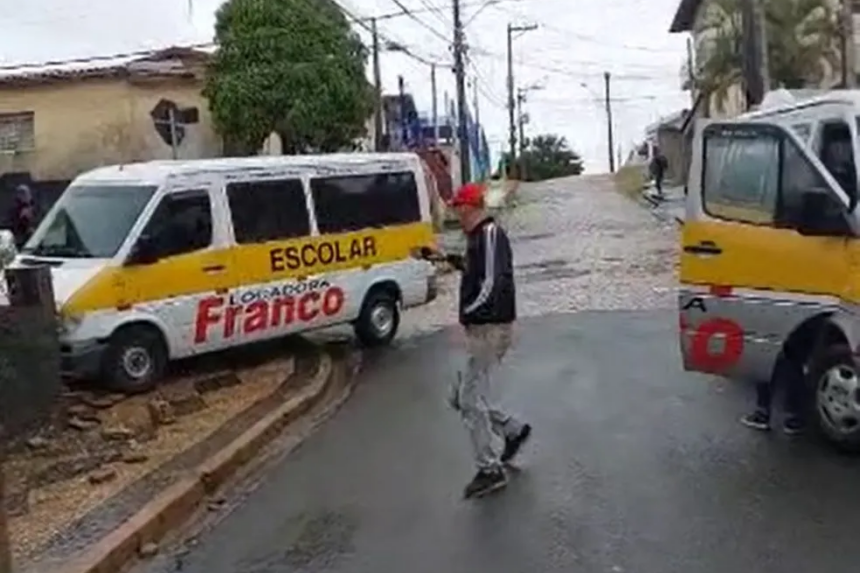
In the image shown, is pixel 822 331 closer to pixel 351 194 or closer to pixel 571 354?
pixel 571 354

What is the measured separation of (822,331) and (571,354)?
5.10m

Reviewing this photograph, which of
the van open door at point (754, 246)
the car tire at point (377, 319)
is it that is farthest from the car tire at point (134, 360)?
the van open door at point (754, 246)

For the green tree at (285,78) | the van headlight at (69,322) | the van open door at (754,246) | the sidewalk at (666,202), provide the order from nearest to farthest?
the van open door at (754,246) → the van headlight at (69,322) → the green tree at (285,78) → the sidewalk at (666,202)

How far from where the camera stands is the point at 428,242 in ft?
49.9

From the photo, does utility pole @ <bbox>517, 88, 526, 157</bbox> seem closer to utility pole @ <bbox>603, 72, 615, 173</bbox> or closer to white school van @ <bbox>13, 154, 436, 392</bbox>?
utility pole @ <bbox>603, 72, 615, 173</bbox>

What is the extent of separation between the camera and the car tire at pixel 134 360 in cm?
1187

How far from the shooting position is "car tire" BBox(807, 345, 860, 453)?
8.21 meters

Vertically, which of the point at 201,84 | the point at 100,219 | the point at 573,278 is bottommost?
the point at 573,278

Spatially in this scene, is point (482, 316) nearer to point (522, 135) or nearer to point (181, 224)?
point (181, 224)

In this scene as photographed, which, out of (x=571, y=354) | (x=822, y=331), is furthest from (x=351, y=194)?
(x=822, y=331)

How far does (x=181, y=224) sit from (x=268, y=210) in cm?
114

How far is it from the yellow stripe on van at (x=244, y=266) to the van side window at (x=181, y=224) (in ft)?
0.34

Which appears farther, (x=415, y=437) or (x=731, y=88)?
(x=731, y=88)

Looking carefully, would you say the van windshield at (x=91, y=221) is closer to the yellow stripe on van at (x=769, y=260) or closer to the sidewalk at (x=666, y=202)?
the yellow stripe on van at (x=769, y=260)
